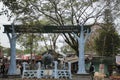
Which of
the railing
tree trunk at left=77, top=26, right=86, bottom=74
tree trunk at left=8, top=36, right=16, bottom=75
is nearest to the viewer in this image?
the railing

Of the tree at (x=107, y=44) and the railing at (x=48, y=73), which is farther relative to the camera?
the tree at (x=107, y=44)

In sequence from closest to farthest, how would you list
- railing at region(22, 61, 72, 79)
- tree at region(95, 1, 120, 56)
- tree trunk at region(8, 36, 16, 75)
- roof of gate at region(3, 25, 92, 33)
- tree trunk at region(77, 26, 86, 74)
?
railing at region(22, 61, 72, 79)
roof of gate at region(3, 25, 92, 33)
tree trunk at region(8, 36, 16, 75)
tree trunk at region(77, 26, 86, 74)
tree at region(95, 1, 120, 56)

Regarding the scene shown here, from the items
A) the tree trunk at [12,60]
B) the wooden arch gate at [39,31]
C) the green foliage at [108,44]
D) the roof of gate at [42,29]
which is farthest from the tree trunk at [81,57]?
the green foliage at [108,44]

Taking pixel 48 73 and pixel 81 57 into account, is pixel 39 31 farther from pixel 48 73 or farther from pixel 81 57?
pixel 48 73

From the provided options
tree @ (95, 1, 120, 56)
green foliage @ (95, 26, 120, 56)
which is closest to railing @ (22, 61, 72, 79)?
Result: tree @ (95, 1, 120, 56)

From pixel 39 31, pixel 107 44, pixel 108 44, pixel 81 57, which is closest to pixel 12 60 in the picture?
pixel 39 31

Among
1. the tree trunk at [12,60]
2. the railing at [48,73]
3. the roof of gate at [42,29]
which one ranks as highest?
the roof of gate at [42,29]

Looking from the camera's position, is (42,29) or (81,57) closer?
(42,29)

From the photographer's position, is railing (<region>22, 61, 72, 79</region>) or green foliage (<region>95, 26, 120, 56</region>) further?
green foliage (<region>95, 26, 120, 56</region>)

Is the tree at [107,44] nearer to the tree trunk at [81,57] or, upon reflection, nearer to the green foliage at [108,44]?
the green foliage at [108,44]

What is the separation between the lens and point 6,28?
37.1 meters

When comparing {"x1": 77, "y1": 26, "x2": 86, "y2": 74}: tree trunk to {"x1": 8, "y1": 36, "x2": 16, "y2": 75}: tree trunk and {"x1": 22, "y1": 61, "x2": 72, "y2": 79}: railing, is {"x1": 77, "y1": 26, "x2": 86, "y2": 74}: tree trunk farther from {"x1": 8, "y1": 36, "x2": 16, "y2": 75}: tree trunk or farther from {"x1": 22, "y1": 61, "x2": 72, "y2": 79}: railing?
{"x1": 8, "y1": 36, "x2": 16, "y2": 75}: tree trunk

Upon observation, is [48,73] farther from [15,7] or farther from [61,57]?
[61,57]

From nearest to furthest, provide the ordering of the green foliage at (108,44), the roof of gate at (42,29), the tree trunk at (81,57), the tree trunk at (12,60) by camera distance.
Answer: the roof of gate at (42,29), the tree trunk at (12,60), the tree trunk at (81,57), the green foliage at (108,44)
